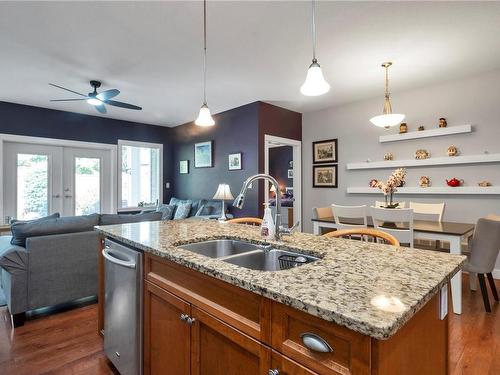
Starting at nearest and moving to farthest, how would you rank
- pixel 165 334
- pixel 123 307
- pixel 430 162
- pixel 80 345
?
pixel 165 334 < pixel 123 307 < pixel 80 345 < pixel 430 162

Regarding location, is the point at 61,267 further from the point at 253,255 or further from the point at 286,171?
the point at 286,171

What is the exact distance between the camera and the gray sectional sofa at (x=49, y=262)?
2414mm

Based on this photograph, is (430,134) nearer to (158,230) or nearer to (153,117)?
(158,230)

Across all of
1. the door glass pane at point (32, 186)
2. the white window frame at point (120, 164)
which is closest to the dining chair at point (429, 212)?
the white window frame at point (120, 164)

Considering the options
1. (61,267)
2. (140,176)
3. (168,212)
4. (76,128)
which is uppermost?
(76,128)

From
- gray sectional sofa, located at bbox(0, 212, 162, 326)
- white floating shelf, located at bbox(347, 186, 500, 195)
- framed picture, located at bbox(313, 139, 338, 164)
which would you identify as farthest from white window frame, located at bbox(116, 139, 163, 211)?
white floating shelf, located at bbox(347, 186, 500, 195)

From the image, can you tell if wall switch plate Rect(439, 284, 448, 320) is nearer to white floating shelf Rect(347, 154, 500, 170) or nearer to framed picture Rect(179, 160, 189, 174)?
white floating shelf Rect(347, 154, 500, 170)

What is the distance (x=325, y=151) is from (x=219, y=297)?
171 inches

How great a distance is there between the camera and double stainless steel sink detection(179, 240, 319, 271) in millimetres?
1362

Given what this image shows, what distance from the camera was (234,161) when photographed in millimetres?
5023

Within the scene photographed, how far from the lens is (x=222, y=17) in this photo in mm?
2379

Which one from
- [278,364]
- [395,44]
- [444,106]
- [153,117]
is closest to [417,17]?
[395,44]

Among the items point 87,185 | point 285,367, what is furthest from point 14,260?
point 87,185

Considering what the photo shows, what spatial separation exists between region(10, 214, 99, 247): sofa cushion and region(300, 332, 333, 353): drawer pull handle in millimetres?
2587
